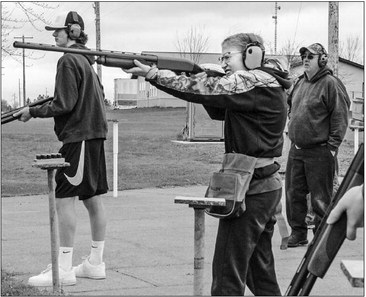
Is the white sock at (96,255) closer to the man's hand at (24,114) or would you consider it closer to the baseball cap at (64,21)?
the man's hand at (24,114)

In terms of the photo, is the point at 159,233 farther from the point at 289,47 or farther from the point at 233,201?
the point at 289,47

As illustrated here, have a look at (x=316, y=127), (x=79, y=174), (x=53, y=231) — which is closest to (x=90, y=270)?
(x=79, y=174)

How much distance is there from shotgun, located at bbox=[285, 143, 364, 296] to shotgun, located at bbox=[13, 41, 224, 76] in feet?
5.59

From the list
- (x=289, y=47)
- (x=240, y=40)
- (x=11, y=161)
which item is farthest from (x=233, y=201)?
(x=289, y=47)

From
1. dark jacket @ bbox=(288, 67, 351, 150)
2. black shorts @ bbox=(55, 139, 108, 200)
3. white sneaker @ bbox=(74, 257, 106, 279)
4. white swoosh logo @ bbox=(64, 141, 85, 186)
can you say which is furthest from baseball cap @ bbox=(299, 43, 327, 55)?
white sneaker @ bbox=(74, 257, 106, 279)

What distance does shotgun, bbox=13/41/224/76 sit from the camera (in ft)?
16.4

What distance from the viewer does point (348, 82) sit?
5547cm

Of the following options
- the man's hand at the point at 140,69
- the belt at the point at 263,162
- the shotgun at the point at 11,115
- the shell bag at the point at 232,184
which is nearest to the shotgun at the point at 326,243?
the shell bag at the point at 232,184

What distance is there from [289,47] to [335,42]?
3372 centimetres

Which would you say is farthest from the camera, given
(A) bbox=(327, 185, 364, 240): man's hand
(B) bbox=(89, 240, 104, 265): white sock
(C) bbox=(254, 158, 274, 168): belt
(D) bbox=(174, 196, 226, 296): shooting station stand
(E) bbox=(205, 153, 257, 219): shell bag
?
(B) bbox=(89, 240, 104, 265): white sock

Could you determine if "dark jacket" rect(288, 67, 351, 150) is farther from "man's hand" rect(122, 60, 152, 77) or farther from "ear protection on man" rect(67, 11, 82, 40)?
"man's hand" rect(122, 60, 152, 77)

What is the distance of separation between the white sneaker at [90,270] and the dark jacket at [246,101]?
2.18 metres

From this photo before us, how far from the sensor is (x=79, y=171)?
6730 mm

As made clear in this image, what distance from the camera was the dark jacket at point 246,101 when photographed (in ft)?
16.2
